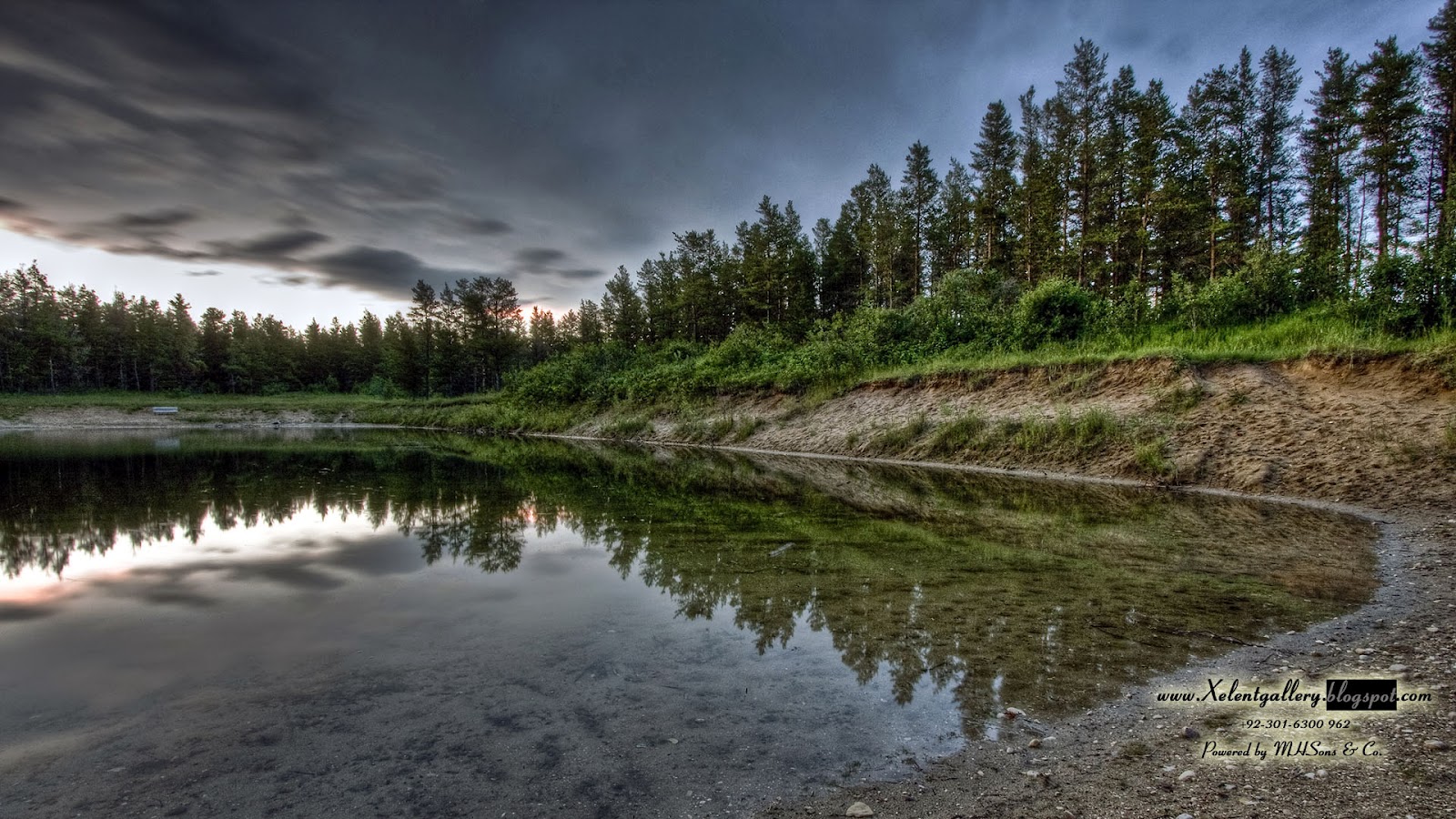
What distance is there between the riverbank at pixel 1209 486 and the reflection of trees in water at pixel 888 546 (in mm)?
468

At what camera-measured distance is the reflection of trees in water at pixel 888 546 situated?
15.6 ft

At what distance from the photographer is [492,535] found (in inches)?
365

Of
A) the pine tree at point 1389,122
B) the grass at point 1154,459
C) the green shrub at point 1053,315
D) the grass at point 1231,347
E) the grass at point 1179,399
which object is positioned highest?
the pine tree at point 1389,122

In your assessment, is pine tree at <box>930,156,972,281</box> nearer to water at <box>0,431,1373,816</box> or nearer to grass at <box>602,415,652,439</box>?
grass at <box>602,415,652,439</box>

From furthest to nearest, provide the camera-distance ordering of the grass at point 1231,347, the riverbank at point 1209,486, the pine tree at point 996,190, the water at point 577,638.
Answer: the pine tree at point 996,190, the grass at point 1231,347, the water at point 577,638, the riverbank at point 1209,486

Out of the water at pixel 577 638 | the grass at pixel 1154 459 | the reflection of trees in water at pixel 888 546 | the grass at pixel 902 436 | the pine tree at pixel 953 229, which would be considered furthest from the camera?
the pine tree at pixel 953 229

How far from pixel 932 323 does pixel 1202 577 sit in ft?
70.7

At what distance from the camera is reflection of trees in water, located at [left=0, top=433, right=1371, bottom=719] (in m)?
4.75

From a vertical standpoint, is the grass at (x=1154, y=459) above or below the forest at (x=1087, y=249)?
below

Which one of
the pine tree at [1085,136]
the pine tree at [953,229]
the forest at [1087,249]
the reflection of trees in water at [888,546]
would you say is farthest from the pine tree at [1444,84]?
the reflection of trees in water at [888,546]

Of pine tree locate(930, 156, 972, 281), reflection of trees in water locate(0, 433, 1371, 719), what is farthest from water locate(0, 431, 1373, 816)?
pine tree locate(930, 156, 972, 281)

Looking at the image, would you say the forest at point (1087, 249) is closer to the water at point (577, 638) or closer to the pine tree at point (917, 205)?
the pine tree at point (917, 205)

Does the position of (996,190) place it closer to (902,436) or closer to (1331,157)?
(1331,157)

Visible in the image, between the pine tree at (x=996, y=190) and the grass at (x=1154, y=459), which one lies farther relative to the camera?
the pine tree at (x=996, y=190)
